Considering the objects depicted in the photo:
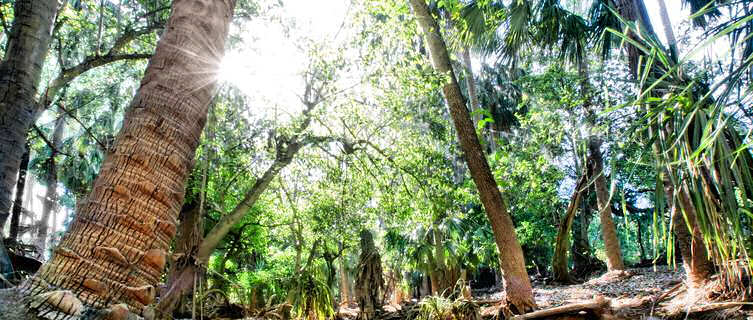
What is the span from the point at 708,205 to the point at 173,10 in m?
2.83

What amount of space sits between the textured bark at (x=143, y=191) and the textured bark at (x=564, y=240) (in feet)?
28.3

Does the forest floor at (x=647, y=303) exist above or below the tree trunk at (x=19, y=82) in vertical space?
below

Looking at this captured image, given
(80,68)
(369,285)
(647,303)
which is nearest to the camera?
(80,68)

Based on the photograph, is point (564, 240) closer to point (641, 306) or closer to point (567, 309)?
point (641, 306)

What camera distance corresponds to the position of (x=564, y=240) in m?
10.4

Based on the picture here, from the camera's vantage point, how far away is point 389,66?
5.72 m

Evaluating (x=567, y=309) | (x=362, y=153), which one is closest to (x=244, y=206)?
(x=362, y=153)

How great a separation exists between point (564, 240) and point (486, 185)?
6.06m

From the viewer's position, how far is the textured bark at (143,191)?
4.08 ft

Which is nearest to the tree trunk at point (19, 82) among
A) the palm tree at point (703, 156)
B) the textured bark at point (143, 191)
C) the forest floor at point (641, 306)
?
the textured bark at point (143, 191)

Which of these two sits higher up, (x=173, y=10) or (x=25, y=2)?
(x=25, y=2)

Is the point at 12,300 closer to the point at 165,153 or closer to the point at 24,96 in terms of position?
the point at 165,153

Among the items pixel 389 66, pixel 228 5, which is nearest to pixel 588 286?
pixel 389 66

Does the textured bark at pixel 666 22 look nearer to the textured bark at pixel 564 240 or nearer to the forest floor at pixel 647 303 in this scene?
the textured bark at pixel 564 240
